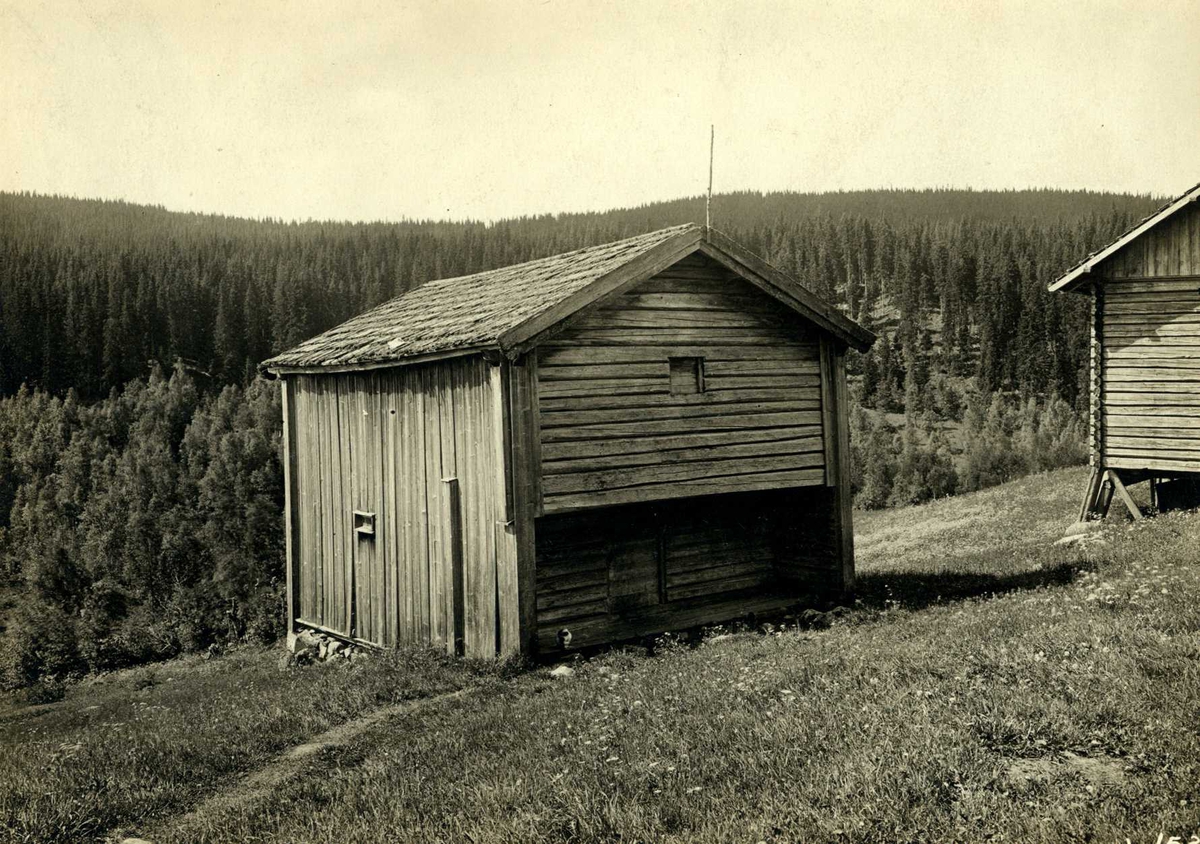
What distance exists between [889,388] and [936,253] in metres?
24.4

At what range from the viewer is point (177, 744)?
9.78 metres

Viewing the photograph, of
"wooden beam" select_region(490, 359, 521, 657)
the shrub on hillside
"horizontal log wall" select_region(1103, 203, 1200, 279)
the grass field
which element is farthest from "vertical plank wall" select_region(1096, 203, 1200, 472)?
the shrub on hillside

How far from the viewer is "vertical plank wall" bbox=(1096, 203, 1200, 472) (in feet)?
64.0

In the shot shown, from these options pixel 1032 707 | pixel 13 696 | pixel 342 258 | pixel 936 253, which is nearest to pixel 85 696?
pixel 13 696

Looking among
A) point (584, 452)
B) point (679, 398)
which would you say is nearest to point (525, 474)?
point (584, 452)

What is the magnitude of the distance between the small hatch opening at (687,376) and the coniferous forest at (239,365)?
35782mm

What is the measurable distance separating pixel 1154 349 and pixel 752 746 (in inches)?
663

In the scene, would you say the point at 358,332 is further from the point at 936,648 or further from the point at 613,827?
the point at 613,827

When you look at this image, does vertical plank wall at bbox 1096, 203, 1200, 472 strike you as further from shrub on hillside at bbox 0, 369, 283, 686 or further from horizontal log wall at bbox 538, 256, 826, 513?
shrub on hillside at bbox 0, 369, 283, 686

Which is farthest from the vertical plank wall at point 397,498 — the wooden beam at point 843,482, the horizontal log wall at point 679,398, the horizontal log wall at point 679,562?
the wooden beam at point 843,482

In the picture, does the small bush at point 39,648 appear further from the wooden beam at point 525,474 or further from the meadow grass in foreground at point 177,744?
the wooden beam at point 525,474

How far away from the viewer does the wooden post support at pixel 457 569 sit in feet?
47.4

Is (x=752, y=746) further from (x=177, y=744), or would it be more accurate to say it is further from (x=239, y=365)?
(x=239, y=365)

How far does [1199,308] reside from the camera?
19.3 metres
